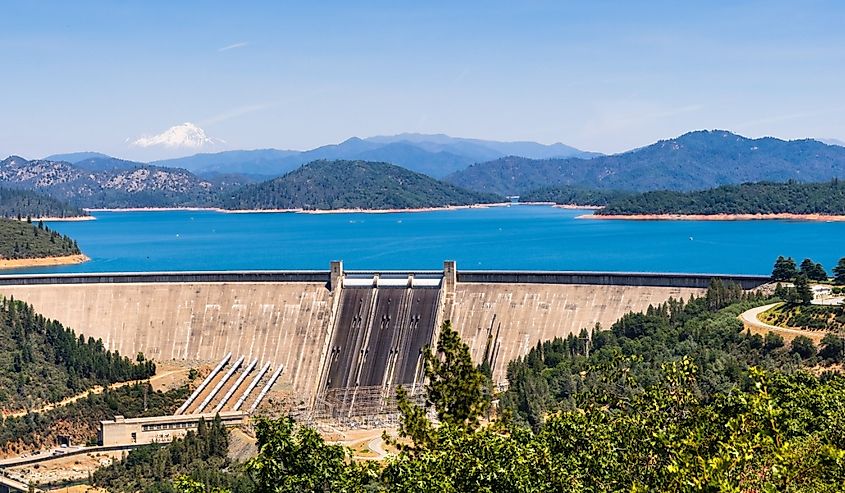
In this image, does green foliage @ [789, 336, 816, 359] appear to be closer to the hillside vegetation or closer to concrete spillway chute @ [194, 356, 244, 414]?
the hillside vegetation

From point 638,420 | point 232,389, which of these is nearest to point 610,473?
point 638,420

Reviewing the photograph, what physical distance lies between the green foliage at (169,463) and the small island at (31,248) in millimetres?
98938

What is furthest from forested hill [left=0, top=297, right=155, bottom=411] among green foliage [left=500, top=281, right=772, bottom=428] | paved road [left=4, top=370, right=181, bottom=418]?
green foliage [left=500, top=281, right=772, bottom=428]

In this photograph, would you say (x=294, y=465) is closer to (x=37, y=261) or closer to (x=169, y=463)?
(x=169, y=463)

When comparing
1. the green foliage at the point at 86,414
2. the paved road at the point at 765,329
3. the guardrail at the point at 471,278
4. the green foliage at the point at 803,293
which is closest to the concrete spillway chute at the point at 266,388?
the green foliage at the point at 86,414

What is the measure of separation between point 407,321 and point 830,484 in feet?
176

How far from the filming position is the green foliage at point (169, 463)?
2275 inches

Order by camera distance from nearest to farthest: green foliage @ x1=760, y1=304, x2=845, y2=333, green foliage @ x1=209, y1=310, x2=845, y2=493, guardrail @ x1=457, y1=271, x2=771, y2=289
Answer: green foliage @ x1=209, y1=310, x2=845, y2=493 < green foliage @ x1=760, y1=304, x2=845, y2=333 < guardrail @ x1=457, y1=271, x2=771, y2=289

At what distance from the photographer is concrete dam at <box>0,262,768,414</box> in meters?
76.2

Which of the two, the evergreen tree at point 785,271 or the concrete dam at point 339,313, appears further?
the concrete dam at point 339,313

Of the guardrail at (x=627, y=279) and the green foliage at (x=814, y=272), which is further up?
the green foliage at (x=814, y=272)

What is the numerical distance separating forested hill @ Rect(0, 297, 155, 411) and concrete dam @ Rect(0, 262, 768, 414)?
1827 millimetres

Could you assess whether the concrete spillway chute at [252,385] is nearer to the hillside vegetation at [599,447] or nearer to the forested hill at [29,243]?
the hillside vegetation at [599,447]

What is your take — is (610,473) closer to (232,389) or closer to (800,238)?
(232,389)
